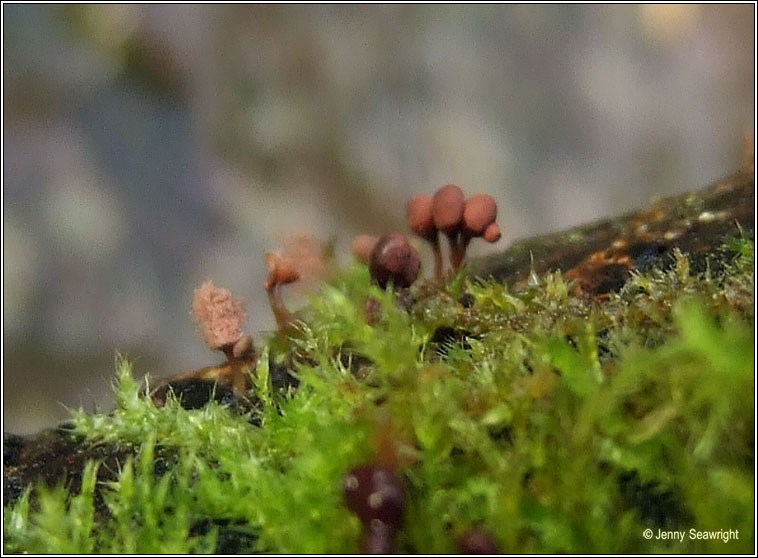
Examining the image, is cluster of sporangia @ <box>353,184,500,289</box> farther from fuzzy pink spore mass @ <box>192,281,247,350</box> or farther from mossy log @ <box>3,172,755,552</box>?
fuzzy pink spore mass @ <box>192,281,247,350</box>

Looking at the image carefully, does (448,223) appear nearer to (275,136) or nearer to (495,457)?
(495,457)

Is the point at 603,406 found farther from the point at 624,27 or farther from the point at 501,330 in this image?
the point at 624,27

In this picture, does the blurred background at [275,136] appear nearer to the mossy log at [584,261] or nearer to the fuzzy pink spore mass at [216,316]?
the mossy log at [584,261]

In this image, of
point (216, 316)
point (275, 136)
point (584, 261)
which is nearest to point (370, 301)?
point (216, 316)

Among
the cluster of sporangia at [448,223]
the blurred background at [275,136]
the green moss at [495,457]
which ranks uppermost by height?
the blurred background at [275,136]

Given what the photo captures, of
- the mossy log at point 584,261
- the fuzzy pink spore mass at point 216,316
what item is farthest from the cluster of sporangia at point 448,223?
the fuzzy pink spore mass at point 216,316

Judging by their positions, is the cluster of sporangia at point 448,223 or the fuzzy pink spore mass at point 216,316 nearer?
the fuzzy pink spore mass at point 216,316
